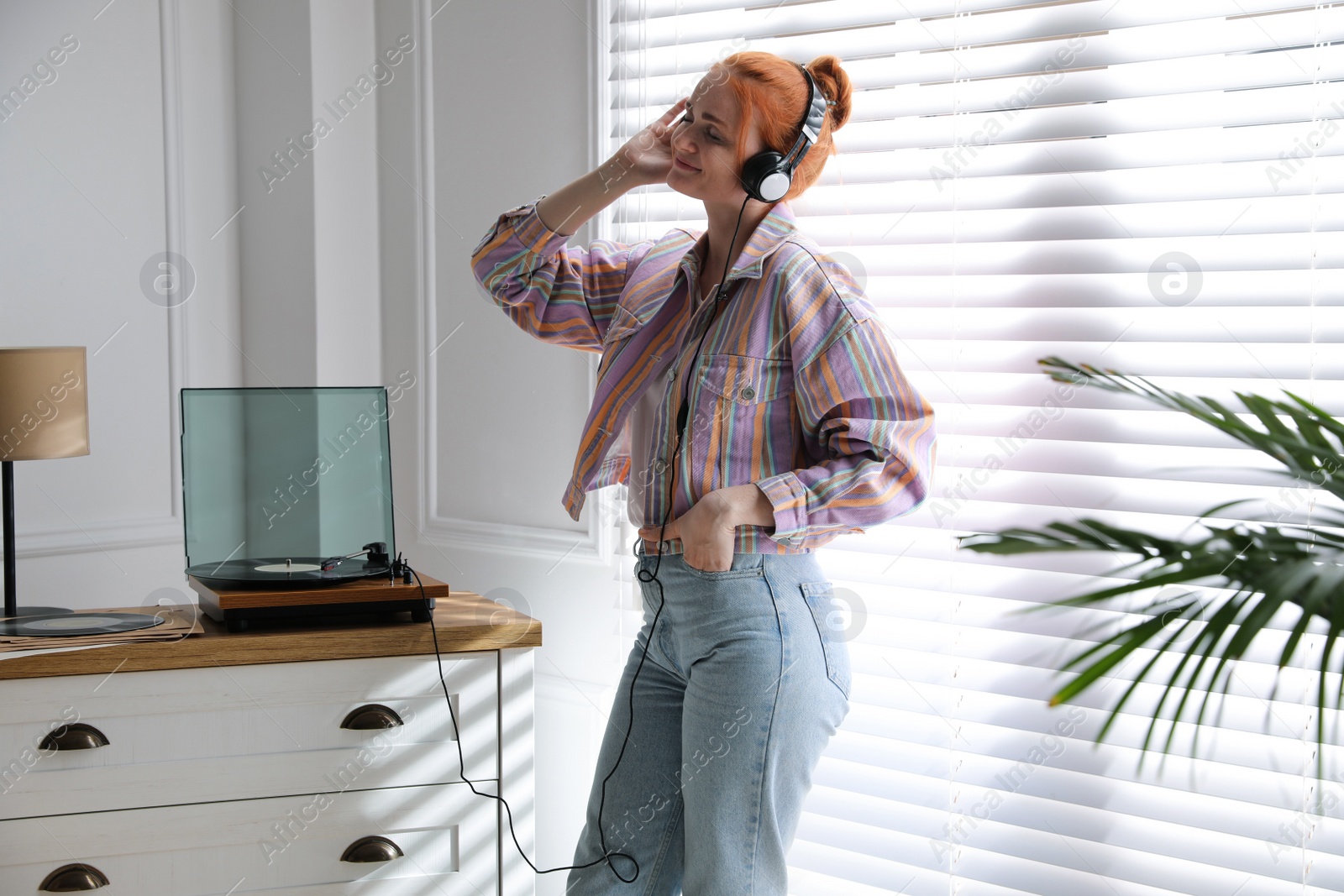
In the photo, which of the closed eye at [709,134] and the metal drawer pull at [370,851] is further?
the metal drawer pull at [370,851]

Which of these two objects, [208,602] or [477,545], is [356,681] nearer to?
[208,602]

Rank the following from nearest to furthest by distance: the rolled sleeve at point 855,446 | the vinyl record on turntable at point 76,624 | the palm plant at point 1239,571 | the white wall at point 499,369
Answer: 1. the palm plant at point 1239,571
2. the rolled sleeve at point 855,446
3. the vinyl record on turntable at point 76,624
4. the white wall at point 499,369

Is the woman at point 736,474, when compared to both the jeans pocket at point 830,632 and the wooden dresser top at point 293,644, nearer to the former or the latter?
the jeans pocket at point 830,632

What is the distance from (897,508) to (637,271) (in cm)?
55

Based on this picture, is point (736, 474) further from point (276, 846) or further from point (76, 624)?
point (76, 624)

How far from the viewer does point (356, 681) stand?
1.49m

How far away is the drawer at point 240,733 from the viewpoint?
135cm

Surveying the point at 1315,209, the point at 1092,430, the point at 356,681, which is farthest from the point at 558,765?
the point at 1315,209

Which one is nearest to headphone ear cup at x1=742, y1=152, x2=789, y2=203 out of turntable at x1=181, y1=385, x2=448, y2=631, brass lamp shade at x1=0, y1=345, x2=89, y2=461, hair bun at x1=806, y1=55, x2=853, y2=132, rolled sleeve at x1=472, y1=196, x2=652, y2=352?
hair bun at x1=806, y1=55, x2=853, y2=132

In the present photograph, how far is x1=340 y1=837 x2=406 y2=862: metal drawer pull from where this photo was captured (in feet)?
4.88

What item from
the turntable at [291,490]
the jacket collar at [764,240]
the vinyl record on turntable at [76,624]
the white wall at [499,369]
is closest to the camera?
the jacket collar at [764,240]

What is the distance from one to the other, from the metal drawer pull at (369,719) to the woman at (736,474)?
1.07 ft

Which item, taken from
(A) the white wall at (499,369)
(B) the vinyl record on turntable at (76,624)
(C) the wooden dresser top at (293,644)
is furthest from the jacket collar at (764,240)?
(B) the vinyl record on turntable at (76,624)

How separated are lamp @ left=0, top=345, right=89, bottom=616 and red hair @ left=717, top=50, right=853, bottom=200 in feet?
3.37
